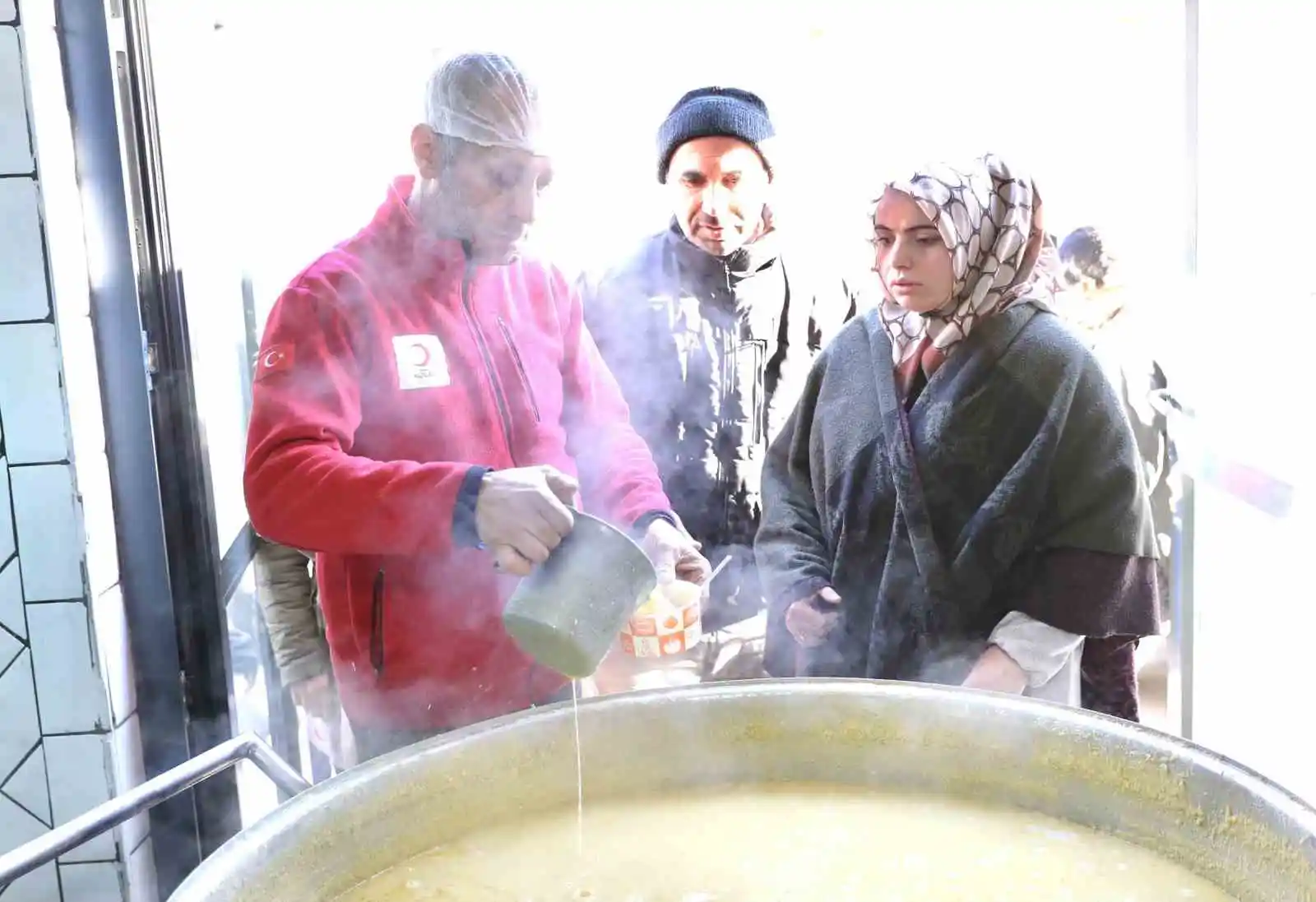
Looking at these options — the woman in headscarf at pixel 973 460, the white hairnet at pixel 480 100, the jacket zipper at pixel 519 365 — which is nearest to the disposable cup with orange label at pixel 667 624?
the woman in headscarf at pixel 973 460

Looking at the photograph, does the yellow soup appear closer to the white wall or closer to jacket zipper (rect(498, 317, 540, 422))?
jacket zipper (rect(498, 317, 540, 422))

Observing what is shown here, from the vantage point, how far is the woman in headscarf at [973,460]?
175 centimetres

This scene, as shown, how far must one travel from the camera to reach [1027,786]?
1350mm

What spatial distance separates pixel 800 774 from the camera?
1.45 meters

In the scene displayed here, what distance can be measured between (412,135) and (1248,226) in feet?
4.61

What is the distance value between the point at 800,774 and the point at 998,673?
53cm

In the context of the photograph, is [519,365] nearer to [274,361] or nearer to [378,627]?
[274,361]

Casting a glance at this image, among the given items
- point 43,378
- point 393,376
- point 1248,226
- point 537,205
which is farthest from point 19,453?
point 1248,226

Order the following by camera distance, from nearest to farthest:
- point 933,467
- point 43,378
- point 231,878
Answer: point 231,878
point 43,378
point 933,467

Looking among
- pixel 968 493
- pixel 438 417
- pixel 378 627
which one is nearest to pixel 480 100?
pixel 438 417

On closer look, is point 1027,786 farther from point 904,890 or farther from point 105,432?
point 105,432

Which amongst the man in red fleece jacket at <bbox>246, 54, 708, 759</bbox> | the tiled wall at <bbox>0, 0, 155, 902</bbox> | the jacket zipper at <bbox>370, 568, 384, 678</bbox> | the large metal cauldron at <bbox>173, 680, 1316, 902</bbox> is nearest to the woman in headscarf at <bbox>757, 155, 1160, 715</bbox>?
the man in red fleece jacket at <bbox>246, 54, 708, 759</bbox>

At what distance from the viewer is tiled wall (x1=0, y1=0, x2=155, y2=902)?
1624 millimetres

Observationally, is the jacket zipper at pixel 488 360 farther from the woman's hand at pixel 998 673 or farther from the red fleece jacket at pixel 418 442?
the woman's hand at pixel 998 673
